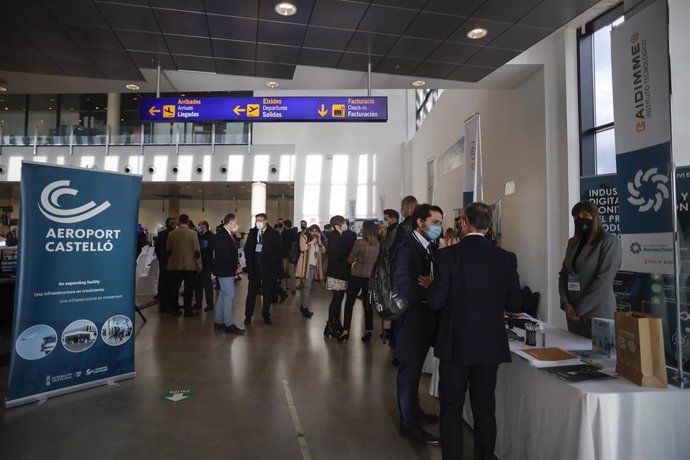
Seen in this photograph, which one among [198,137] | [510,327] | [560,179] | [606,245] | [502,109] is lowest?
[510,327]

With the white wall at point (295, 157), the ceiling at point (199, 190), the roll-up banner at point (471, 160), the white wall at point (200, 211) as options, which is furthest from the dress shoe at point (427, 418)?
the white wall at point (200, 211)

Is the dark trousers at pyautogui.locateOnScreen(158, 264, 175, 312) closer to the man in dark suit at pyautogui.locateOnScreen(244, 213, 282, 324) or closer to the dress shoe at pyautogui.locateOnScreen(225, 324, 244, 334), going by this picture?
the man in dark suit at pyautogui.locateOnScreen(244, 213, 282, 324)

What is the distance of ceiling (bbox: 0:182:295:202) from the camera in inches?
700

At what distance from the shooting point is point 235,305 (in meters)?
8.38

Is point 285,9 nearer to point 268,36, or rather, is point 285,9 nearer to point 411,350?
point 268,36

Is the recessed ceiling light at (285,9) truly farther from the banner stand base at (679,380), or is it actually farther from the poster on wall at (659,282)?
the banner stand base at (679,380)

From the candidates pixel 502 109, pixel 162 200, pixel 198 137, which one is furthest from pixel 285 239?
pixel 162 200

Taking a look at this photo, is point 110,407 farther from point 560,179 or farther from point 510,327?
point 560,179

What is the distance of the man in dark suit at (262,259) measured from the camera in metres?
6.19

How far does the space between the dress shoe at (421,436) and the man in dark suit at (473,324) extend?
551mm

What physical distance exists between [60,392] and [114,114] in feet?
54.8

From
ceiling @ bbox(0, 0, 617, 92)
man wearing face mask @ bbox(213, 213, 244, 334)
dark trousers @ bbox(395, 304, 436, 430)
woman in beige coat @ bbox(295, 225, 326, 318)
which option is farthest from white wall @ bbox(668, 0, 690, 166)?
woman in beige coat @ bbox(295, 225, 326, 318)

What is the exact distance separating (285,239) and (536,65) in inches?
245

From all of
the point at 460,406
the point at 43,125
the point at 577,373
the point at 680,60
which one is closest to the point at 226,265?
the point at 460,406
